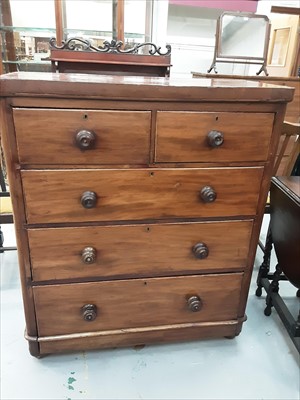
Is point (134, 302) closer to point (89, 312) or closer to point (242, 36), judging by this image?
point (89, 312)

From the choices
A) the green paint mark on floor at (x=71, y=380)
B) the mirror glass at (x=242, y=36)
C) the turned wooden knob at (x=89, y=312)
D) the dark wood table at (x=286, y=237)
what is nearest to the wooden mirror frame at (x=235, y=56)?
the mirror glass at (x=242, y=36)

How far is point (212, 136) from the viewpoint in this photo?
1.01 m

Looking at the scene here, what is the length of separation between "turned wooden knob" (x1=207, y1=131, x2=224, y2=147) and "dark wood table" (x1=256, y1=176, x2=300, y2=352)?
1.46 feet

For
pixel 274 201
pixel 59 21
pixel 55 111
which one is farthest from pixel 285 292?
pixel 59 21

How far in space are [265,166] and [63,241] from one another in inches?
28.8

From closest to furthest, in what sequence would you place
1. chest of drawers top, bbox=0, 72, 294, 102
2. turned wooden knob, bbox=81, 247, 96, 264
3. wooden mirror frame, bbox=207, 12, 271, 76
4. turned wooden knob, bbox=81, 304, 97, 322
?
chest of drawers top, bbox=0, 72, 294, 102, turned wooden knob, bbox=81, 247, 96, 264, turned wooden knob, bbox=81, 304, 97, 322, wooden mirror frame, bbox=207, 12, 271, 76

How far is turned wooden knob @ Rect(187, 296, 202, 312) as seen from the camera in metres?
1.26

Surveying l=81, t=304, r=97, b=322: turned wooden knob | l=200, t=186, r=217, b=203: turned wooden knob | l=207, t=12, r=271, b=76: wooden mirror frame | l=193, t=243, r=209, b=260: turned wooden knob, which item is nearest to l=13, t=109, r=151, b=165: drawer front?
l=200, t=186, r=217, b=203: turned wooden knob

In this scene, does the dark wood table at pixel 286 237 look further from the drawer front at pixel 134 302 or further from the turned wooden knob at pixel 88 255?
the turned wooden knob at pixel 88 255

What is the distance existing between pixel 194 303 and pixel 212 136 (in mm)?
647

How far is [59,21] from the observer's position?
2732 mm

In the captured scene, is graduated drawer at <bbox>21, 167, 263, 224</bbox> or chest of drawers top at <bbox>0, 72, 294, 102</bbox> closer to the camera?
chest of drawers top at <bbox>0, 72, 294, 102</bbox>

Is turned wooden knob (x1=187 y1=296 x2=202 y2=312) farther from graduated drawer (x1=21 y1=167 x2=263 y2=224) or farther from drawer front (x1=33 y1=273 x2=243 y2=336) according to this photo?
graduated drawer (x1=21 y1=167 x2=263 y2=224)

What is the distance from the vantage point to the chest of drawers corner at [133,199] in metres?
0.94
